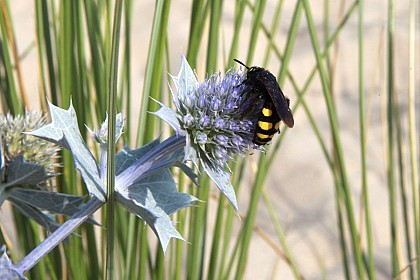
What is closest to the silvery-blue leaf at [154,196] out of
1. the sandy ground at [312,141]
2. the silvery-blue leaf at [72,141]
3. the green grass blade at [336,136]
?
the silvery-blue leaf at [72,141]

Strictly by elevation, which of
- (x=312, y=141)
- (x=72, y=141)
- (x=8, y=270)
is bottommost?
(x=8, y=270)

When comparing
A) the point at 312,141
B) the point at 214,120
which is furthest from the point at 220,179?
the point at 312,141

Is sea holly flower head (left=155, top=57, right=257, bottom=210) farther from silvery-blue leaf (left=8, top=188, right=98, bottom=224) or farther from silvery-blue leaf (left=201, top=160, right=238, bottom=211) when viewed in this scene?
silvery-blue leaf (left=8, top=188, right=98, bottom=224)

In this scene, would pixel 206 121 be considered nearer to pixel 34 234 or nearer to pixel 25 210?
pixel 25 210

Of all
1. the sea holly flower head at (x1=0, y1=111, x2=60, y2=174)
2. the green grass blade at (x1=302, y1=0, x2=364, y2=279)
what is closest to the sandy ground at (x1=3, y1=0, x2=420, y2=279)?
the green grass blade at (x1=302, y1=0, x2=364, y2=279)

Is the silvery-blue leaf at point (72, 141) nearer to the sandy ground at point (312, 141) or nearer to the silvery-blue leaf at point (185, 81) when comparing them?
the silvery-blue leaf at point (185, 81)

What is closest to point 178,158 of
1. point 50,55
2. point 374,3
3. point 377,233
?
point 50,55

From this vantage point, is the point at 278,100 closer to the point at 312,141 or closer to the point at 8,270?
the point at 8,270
